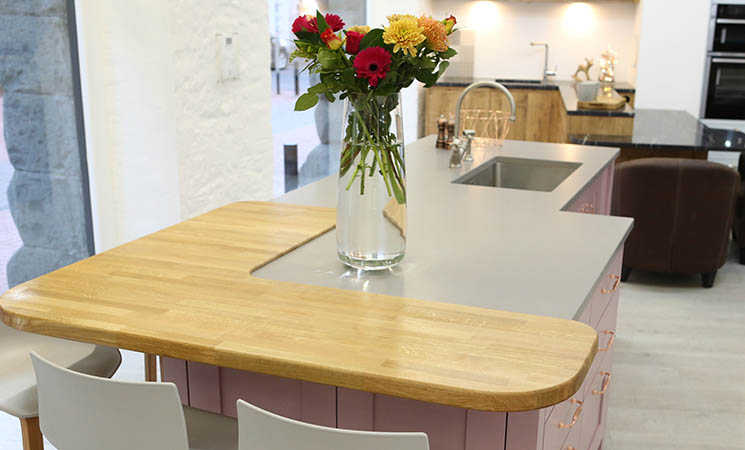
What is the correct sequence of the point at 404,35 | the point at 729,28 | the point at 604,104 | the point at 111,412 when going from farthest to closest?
the point at 729,28 → the point at 604,104 → the point at 404,35 → the point at 111,412

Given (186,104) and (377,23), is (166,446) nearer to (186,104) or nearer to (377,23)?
(186,104)

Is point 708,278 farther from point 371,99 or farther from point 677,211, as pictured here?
point 371,99

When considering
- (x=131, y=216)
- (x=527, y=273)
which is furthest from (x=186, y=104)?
(x=527, y=273)

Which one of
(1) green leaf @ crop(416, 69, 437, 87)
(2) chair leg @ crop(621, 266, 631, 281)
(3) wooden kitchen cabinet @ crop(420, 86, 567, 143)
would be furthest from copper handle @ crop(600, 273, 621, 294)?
(3) wooden kitchen cabinet @ crop(420, 86, 567, 143)

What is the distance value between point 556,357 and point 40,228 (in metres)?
2.70

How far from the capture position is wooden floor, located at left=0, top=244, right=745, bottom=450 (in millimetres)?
3141

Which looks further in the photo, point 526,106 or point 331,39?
point 526,106

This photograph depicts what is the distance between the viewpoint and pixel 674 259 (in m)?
4.76

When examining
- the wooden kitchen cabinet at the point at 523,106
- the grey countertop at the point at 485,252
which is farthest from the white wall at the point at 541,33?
the grey countertop at the point at 485,252

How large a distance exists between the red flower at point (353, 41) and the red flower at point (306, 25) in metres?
0.09

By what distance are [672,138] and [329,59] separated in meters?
4.13

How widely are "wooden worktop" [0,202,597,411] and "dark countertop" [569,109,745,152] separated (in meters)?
3.62

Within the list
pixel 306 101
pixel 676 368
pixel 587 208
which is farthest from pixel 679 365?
pixel 306 101

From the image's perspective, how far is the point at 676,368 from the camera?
374 cm
